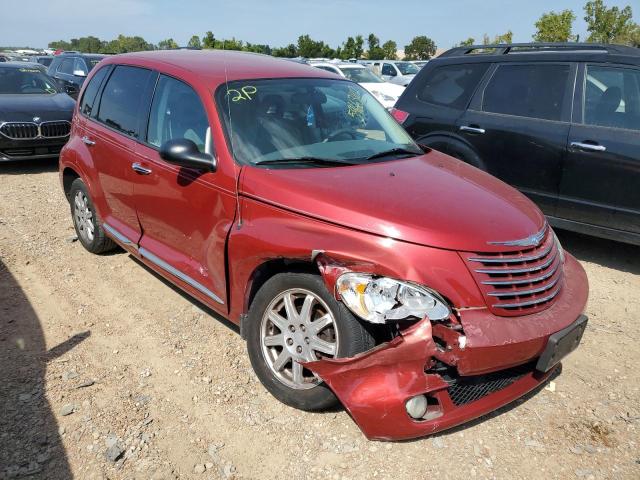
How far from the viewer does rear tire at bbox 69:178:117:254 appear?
5020 millimetres

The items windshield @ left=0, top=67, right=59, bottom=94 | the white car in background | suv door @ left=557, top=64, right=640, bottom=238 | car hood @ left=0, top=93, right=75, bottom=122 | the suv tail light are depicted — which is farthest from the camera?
the white car in background

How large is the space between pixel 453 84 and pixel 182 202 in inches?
147

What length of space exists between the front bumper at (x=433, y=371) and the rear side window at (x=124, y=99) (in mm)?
2604

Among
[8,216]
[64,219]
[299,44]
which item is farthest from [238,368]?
[299,44]

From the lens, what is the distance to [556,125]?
16.9 feet

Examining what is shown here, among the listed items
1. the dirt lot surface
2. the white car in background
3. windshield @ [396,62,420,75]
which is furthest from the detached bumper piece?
windshield @ [396,62,420,75]

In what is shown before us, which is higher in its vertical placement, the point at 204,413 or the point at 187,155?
the point at 187,155

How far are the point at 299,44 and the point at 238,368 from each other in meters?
50.0

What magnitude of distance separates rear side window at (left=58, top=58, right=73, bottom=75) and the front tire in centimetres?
1505

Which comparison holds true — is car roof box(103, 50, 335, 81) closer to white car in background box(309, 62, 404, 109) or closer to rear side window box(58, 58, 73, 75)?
white car in background box(309, 62, 404, 109)

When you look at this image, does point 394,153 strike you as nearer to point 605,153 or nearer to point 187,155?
point 187,155

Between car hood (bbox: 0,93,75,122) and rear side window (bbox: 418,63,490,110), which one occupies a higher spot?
rear side window (bbox: 418,63,490,110)

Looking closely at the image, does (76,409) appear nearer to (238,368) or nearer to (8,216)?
(238,368)

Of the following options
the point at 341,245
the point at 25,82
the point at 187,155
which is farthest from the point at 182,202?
the point at 25,82
